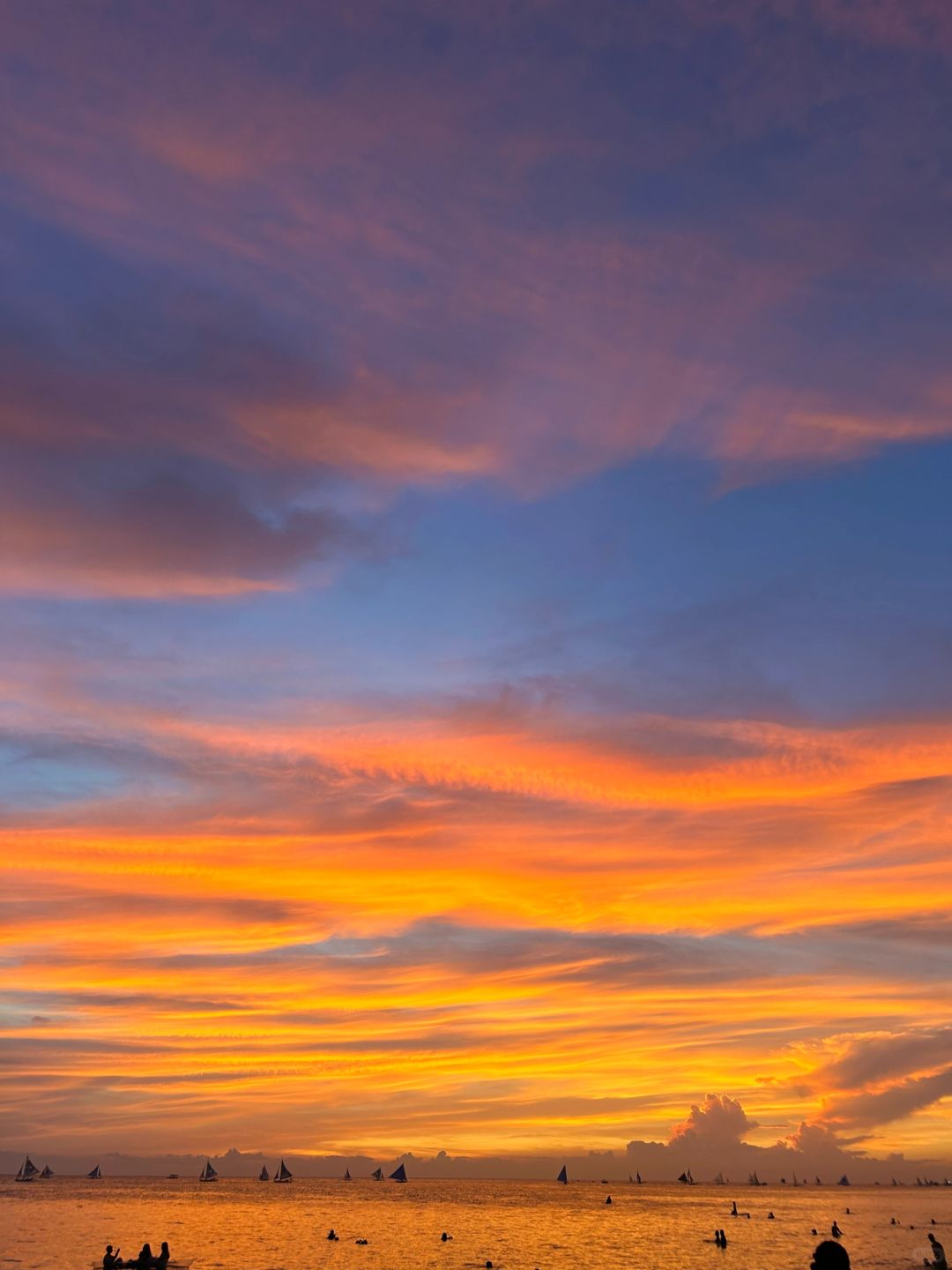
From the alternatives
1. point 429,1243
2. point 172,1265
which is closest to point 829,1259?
point 172,1265

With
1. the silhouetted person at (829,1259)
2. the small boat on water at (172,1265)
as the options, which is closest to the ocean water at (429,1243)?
the small boat on water at (172,1265)

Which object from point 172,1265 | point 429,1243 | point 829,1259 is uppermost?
point 829,1259

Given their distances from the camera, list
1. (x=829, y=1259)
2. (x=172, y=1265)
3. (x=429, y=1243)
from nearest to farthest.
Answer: (x=829, y=1259) → (x=172, y=1265) → (x=429, y=1243)

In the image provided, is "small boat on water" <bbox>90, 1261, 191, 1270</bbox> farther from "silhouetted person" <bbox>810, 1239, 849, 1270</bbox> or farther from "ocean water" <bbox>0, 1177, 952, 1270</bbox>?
"silhouetted person" <bbox>810, 1239, 849, 1270</bbox>

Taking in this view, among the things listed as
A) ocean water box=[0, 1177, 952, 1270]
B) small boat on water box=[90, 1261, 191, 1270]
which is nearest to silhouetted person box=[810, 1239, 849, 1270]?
small boat on water box=[90, 1261, 191, 1270]

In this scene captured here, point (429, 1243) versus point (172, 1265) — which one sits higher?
point (172, 1265)

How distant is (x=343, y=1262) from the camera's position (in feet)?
376

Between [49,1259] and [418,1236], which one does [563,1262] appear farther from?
[49,1259]

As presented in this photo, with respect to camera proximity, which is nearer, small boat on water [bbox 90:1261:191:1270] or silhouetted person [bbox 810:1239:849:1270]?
silhouetted person [bbox 810:1239:849:1270]

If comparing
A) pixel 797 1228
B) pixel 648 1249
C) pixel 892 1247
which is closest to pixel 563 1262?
pixel 648 1249

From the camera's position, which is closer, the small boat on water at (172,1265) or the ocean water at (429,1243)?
the small boat on water at (172,1265)

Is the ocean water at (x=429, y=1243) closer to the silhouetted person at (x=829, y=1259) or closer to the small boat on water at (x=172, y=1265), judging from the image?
the small boat on water at (x=172, y=1265)

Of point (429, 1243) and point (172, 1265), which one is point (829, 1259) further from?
point (429, 1243)

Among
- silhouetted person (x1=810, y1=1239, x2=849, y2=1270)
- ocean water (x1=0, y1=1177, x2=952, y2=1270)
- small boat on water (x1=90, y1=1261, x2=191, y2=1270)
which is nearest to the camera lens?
silhouetted person (x1=810, y1=1239, x2=849, y2=1270)
